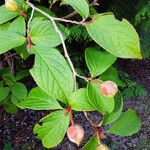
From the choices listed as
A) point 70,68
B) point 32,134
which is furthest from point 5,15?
point 32,134

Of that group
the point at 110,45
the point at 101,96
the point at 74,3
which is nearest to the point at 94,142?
the point at 101,96

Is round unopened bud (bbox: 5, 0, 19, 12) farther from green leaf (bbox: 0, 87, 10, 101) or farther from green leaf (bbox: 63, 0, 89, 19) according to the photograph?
green leaf (bbox: 0, 87, 10, 101)

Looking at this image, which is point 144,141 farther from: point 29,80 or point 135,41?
point 135,41

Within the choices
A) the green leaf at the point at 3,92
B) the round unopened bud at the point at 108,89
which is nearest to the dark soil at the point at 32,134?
the green leaf at the point at 3,92

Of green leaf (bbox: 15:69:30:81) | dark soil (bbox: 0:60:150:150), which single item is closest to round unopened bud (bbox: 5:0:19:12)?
green leaf (bbox: 15:69:30:81)

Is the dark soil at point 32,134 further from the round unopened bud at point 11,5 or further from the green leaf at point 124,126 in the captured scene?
the round unopened bud at point 11,5
